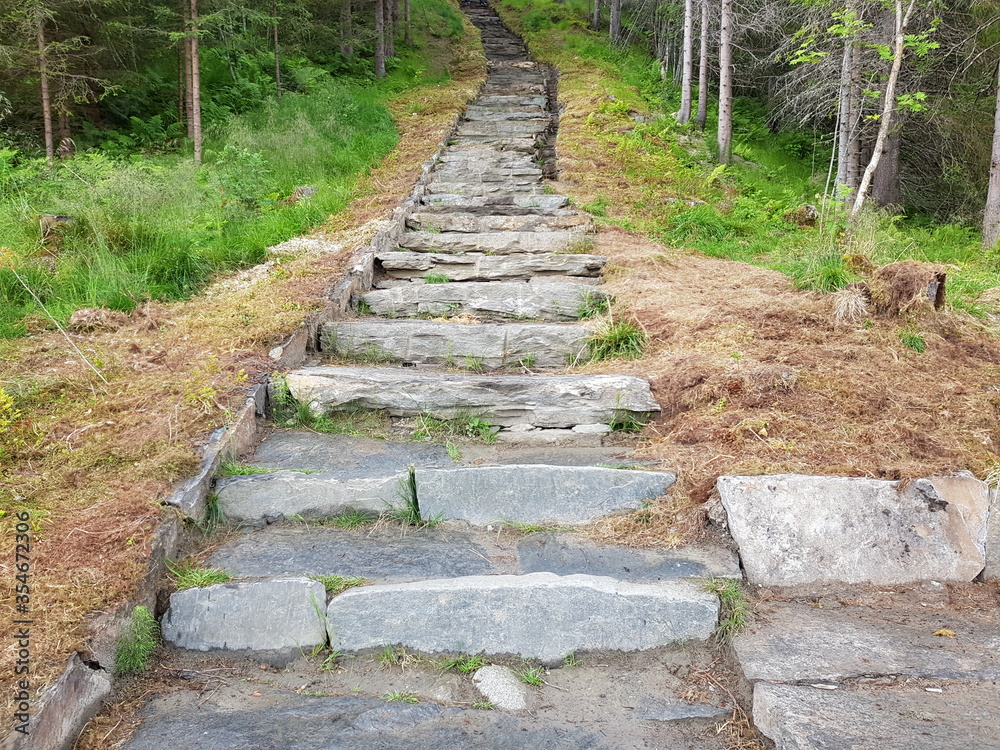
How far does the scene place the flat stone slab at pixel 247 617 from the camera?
256cm

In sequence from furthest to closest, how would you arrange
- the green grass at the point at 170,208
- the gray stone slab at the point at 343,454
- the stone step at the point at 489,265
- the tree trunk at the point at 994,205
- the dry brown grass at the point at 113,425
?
the tree trunk at the point at 994,205 < the stone step at the point at 489,265 < the green grass at the point at 170,208 < the gray stone slab at the point at 343,454 < the dry brown grass at the point at 113,425

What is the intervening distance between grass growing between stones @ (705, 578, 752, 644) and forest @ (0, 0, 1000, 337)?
10.7 ft

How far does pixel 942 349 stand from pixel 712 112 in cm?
1402

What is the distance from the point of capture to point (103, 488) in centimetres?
290

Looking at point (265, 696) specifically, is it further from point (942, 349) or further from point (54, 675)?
point (942, 349)

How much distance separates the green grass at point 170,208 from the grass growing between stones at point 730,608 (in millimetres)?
4640

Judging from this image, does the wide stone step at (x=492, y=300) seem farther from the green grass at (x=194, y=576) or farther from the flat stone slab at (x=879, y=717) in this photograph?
the flat stone slab at (x=879, y=717)

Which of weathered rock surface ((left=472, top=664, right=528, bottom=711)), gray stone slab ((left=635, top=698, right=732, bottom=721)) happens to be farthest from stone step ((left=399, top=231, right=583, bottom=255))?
gray stone slab ((left=635, top=698, right=732, bottom=721))

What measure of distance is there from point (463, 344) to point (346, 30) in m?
15.1

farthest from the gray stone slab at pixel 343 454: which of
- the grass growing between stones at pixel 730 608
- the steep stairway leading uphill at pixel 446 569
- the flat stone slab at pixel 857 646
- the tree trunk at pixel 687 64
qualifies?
the tree trunk at pixel 687 64

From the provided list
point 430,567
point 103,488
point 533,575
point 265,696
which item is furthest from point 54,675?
point 533,575

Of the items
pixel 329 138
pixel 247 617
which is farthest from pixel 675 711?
pixel 329 138

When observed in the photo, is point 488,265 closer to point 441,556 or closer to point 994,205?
point 441,556

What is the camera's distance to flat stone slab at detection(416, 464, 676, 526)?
3.24 m
